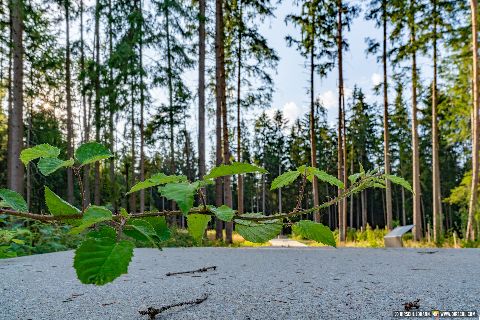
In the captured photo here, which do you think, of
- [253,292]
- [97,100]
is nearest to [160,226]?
[253,292]

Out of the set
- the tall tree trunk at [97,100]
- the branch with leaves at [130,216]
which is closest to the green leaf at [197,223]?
the branch with leaves at [130,216]

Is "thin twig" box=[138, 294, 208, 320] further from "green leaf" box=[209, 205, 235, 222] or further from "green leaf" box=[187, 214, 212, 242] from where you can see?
"green leaf" box=[209, 205, 235, 222]

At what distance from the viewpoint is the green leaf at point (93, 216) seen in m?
0.49

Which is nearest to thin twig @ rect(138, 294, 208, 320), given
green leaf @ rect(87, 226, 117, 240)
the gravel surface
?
the gravel surface

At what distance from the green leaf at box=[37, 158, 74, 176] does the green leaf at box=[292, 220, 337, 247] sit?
42 centimetres

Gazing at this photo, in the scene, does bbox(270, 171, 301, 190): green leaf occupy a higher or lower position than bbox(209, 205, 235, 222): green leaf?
higher

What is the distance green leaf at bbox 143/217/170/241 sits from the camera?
0.64 meters

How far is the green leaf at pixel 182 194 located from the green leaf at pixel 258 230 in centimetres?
17

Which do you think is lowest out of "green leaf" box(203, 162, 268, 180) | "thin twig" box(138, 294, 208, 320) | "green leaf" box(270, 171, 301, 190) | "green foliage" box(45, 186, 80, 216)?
"thin twig" box(138, 294, 208, 320)

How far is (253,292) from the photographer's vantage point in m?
2.44

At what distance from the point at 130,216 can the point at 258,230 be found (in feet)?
0.74

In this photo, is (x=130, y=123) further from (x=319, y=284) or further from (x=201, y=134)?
(x=319, y=284)

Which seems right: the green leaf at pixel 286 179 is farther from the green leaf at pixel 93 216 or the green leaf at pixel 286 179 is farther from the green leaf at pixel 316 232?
the green leaf at pixel 93 216

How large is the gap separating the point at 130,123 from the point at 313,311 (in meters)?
15.6
